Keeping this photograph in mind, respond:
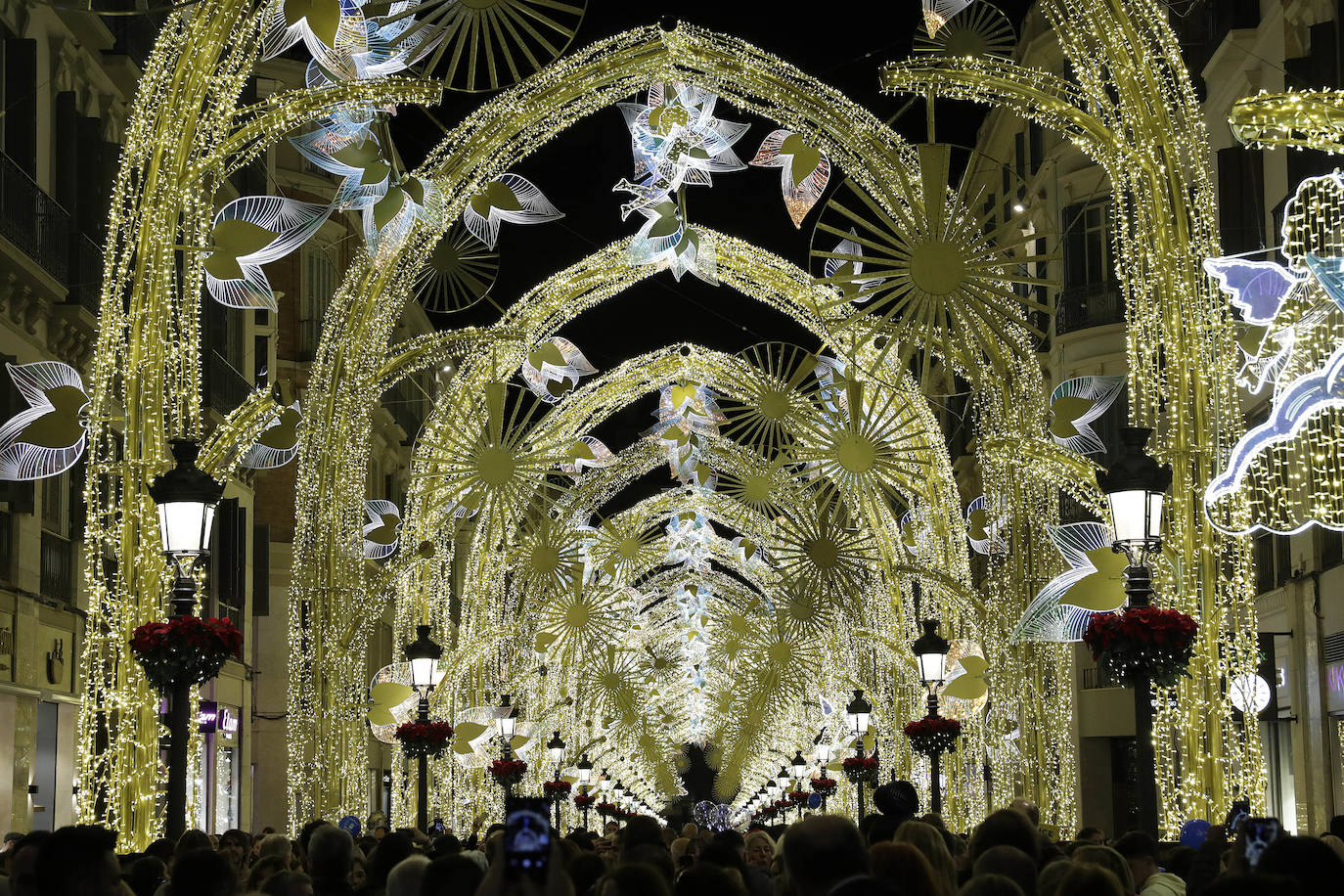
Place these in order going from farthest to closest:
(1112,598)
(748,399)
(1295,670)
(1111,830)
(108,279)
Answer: (1111,830) < (748,399) < (1295,670) < (1112,598) < (108,279)

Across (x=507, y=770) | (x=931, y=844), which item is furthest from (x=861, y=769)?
(x=931, y=844)

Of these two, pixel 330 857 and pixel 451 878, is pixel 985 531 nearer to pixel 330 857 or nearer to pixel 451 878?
pixel 330 857

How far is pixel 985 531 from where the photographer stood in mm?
27312

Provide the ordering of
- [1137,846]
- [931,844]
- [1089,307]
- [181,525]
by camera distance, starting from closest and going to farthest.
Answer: [931,844]
[1137,846]
[181,525]
[1089,307]

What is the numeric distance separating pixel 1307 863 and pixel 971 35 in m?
14.0

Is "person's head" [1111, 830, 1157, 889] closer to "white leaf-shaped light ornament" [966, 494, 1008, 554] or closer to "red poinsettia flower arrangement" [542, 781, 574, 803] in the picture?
"white leaf-shaped light ornament" [966, 494, 1008, 554]

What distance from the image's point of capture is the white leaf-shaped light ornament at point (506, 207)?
2223 cm

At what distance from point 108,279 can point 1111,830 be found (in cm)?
3433

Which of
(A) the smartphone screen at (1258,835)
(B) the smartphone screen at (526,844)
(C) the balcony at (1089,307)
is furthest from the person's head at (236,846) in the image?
(C) the balcony at (1089,307)

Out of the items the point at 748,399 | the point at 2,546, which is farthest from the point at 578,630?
the point at 2,546

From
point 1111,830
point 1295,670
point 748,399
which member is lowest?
point 1111,830

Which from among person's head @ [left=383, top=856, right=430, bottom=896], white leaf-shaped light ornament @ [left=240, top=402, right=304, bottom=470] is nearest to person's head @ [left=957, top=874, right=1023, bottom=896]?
person's head @ [left=383, top=856, right=430, bottom=896]

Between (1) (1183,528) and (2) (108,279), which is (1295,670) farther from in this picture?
(2) (108,279)

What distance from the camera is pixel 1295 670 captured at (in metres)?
31.4
